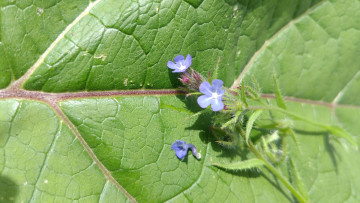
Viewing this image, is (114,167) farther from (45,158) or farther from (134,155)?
(45,158)

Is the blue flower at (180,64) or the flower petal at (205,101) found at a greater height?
the blue flower at (180,64)

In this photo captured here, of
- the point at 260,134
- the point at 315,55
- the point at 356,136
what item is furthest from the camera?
the point at 356,136

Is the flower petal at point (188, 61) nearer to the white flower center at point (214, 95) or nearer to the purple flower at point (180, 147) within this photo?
the white flower center at point (214, 95)

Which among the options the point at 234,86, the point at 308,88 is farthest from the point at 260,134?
the point at 308,88

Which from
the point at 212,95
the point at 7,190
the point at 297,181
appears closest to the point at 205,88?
the point at 212,95

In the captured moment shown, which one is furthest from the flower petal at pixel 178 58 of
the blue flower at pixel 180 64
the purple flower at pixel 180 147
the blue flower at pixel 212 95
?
the purple flower at pixel 180 147

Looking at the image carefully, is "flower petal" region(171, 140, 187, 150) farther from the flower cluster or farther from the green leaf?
the green leaf
